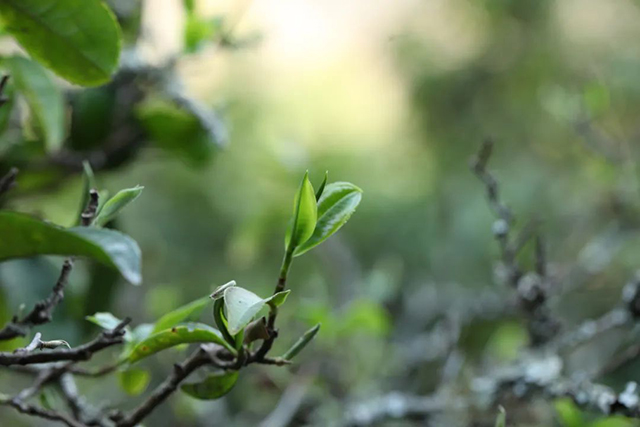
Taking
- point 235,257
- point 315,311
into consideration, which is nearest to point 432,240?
point 235,257

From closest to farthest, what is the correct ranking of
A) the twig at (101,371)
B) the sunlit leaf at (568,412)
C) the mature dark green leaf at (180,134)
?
1. the twig at (101,371)
2. the sunlit leaf at (568,412)
3. the mature dark green leaf at (180,134)

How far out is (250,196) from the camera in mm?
1054

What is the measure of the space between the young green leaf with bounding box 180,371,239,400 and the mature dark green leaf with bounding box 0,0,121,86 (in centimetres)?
15

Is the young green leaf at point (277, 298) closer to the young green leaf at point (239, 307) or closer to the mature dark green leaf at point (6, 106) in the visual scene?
the young green leaf at point (239, 307)

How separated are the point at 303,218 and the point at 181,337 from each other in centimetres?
7

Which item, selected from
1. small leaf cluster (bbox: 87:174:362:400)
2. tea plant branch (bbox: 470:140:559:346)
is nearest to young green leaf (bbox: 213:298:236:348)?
small leaf cluster (bbox: 87:174:362:400)

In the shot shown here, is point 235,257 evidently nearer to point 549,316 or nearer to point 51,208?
point 51,208

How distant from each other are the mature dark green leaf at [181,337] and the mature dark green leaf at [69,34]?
133mm

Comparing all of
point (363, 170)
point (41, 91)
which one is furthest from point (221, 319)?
point (363, 170)

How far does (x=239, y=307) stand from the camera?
0.23 m

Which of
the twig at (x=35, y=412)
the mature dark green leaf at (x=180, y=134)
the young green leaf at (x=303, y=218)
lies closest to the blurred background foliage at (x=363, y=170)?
the mature dark green leaf at (x=180, y=134)

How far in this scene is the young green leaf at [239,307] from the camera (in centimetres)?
23

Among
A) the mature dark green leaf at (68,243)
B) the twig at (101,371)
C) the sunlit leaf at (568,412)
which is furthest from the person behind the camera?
the sunlit leaf at (568,412)

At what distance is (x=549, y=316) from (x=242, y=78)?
1078mm
